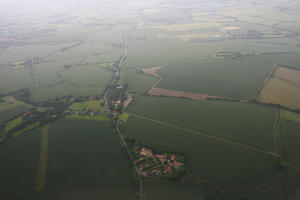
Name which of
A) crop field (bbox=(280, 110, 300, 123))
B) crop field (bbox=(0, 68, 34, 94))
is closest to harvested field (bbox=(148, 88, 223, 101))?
crop field (bbox=(280, 110, 300, 123))

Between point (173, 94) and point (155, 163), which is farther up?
point (173, 94)

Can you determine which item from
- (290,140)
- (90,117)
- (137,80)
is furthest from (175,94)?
(290,140)

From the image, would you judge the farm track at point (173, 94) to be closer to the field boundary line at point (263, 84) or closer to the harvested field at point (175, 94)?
the harvested field at point (175, 94)

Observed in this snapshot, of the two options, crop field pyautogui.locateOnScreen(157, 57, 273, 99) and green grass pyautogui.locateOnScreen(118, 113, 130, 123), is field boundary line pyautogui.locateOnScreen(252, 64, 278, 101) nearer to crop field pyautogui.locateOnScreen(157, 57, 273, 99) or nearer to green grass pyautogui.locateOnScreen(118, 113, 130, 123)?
crop field pyautogui.locateOnScreen(157, 57, 273, 99)

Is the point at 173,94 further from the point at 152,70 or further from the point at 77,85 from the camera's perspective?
the point at 77,85

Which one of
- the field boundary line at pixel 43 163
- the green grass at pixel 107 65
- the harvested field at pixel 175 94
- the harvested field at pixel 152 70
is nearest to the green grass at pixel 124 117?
the harvested field at pixel 175 94
